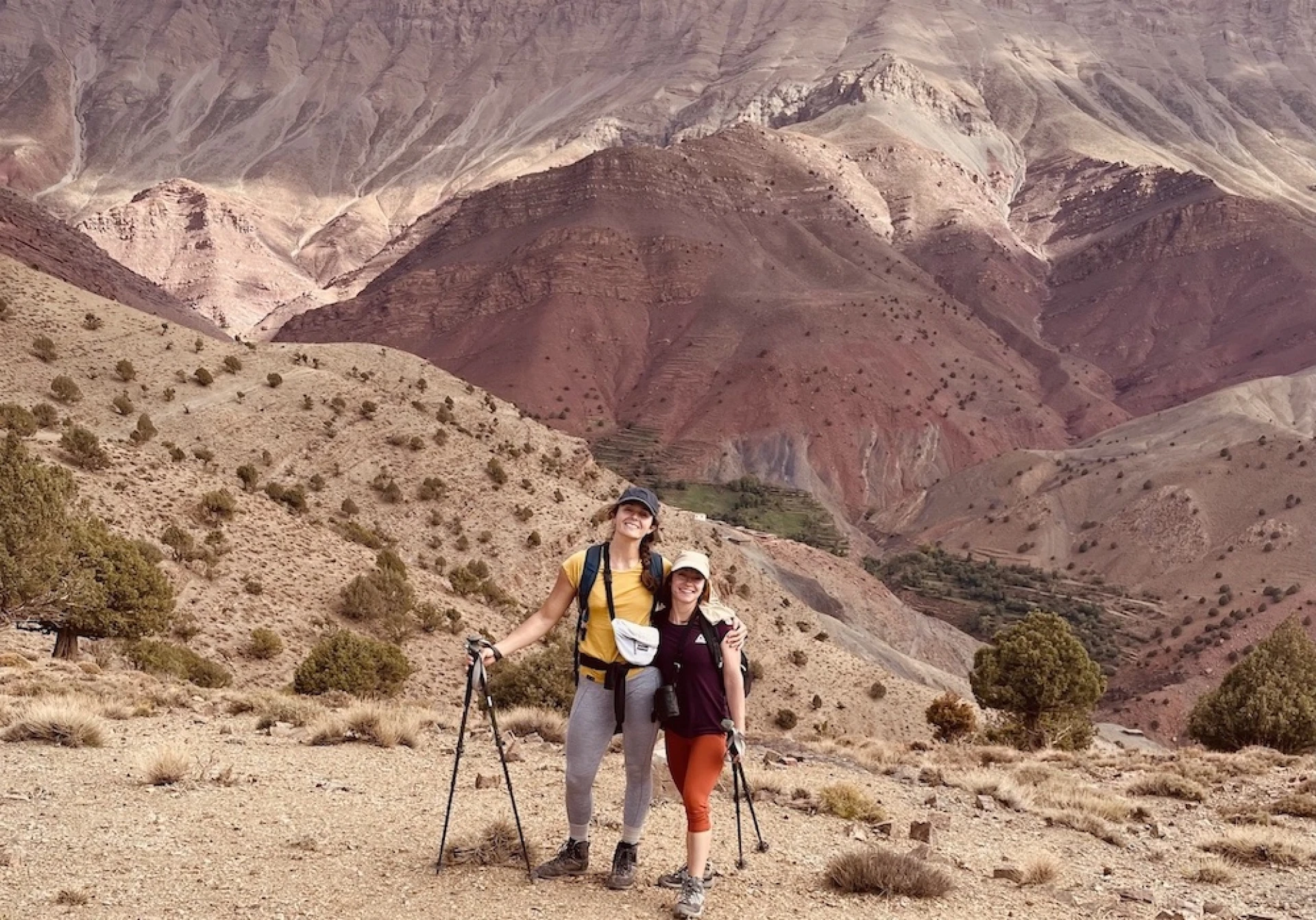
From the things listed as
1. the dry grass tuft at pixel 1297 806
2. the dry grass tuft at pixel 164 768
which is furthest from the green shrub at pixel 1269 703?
the dry grass tuft at pixel 164 768

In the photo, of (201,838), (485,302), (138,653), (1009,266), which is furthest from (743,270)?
(201,838)

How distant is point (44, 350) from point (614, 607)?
49.3 meters

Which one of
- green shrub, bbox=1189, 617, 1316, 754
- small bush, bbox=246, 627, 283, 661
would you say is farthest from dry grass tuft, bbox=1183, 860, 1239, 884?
small bush, bbox=246, 627, 283, 661

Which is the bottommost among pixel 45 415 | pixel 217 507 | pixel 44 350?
pixel 217 507

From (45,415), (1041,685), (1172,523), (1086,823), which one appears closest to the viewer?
(1086,823)

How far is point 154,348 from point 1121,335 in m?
161

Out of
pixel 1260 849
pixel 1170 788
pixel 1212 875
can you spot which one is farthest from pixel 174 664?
pixel 1260 849

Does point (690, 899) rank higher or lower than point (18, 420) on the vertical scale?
lower

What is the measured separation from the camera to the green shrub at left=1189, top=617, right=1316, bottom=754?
27703 mm

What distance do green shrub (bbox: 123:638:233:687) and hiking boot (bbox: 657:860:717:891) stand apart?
1635 centimetres

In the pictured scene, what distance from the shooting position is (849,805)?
509 inches

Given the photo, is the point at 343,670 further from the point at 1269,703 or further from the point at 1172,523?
the point at 1172,523

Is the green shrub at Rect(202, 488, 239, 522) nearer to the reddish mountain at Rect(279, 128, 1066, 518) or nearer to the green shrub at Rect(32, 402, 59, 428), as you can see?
the green shrub at Rect(32, 402, 59, 428)

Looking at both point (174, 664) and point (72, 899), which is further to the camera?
point (174, 664)
